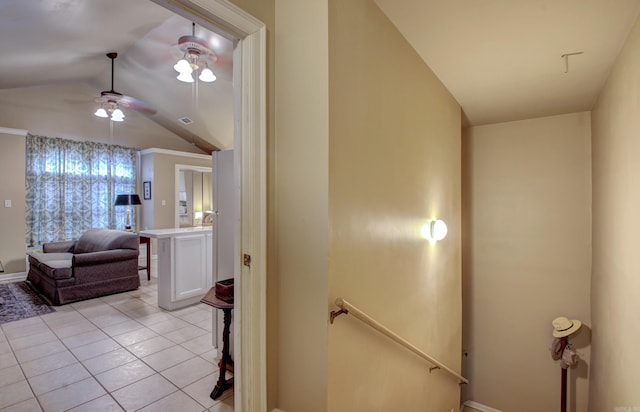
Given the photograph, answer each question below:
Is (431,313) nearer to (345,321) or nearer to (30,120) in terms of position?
(345,321)

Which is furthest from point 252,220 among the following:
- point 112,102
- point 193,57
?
point 112,102

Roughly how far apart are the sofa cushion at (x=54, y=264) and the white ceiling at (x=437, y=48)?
2.67 meters

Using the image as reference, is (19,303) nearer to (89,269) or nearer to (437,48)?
(89,269)

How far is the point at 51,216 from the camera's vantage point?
5.98m

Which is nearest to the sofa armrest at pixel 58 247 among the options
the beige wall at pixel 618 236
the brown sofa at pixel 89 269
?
the brown sofa at pixel 89 269

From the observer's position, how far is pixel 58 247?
17.0 feet

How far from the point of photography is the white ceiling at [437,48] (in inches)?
66.6

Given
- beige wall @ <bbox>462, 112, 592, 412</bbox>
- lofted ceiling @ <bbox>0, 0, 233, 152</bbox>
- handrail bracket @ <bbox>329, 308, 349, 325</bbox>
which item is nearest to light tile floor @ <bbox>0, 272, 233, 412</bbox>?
handrail bracket @ <bbox>329, 308, 349, 325</bbox>

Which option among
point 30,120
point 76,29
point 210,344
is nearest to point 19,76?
point 30,120

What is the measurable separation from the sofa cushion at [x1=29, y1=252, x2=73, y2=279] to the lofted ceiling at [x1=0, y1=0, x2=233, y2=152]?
2.66 meters

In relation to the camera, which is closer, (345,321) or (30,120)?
(345,321)

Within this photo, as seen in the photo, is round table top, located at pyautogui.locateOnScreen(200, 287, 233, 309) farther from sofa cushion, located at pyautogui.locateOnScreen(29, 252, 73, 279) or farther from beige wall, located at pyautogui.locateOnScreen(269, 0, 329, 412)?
sofa cushion, located at pyautogui.locateOnScreen(29, 252, 73, 279)

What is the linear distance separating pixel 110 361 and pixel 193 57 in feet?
11.4

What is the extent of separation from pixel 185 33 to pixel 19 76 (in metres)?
2.82
